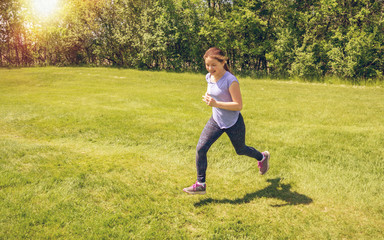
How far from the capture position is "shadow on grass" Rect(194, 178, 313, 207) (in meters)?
4.24

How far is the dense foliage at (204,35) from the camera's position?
19547mm

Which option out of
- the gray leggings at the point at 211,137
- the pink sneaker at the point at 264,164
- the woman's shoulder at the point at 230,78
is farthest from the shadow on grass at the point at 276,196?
the woman's shoulder at the point at 230,78

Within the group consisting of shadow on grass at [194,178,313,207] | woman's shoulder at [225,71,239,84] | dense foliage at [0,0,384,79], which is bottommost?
shadow on grass at [194,178,313,207]

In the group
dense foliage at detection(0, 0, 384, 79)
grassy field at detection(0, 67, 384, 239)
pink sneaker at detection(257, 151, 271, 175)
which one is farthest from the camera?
dense foliage at detection(0, 0, 384, 79)

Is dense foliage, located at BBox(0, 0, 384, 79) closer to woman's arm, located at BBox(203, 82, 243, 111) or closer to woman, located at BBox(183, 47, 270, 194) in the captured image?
woman, located at BBox(183, 47, 270, 194)

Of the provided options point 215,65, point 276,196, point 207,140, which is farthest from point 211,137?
point 276,196

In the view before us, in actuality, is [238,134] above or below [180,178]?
above

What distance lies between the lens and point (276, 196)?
442cm

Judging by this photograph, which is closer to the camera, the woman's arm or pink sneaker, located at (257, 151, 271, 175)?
the woman's arm

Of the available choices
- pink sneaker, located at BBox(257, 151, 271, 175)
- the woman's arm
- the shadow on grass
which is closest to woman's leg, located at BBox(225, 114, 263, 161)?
the woman's arm

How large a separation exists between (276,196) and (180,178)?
5.82ft

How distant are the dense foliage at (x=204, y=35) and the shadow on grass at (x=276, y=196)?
59.5ft

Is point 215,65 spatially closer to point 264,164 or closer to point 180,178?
point 264,164

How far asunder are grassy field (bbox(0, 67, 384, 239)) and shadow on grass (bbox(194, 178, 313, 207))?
17 millimetres
